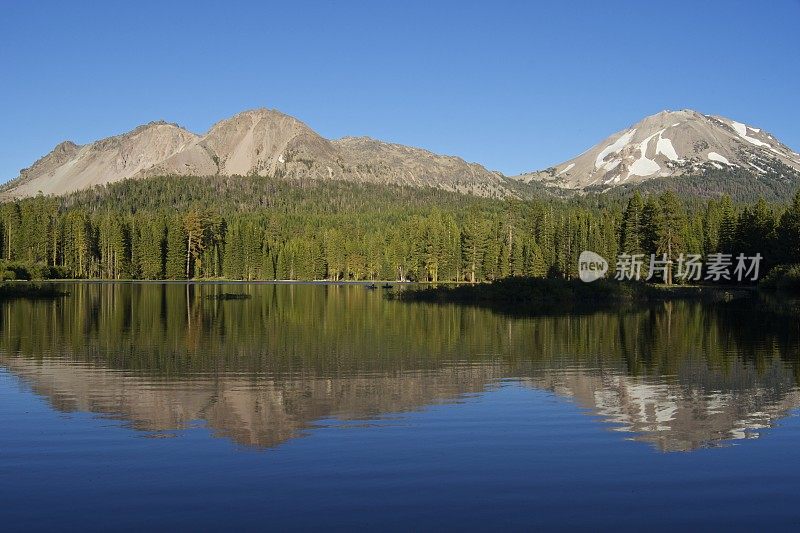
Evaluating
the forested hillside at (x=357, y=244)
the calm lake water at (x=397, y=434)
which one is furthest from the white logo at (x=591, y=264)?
the calm lake water at (x=397, y=434)

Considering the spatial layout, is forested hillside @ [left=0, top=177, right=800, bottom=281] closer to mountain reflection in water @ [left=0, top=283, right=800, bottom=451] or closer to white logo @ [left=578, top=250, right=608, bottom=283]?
white logo @ [left=578, top=250, right=608, bottom=283]

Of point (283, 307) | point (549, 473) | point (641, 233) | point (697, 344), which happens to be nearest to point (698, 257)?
point (641, 233)

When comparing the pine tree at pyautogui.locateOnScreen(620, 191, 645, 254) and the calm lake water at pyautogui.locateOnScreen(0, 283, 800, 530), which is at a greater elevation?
the pine tree at pyautogui.locateOnScreen(620, 191, 645, 254)

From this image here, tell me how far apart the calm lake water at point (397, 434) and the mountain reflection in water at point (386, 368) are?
0.13 meters

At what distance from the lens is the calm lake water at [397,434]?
11391 millimetres

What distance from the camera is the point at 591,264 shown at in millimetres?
124312

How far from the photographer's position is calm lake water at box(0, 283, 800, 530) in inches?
448

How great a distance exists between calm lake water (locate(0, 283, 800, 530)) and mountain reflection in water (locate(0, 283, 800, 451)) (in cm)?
13

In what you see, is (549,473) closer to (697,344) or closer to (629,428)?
(629,428)

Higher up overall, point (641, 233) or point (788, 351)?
point (641, 233)

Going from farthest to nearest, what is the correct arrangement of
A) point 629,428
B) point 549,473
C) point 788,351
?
1. point 788,351
2. point 629,428
3. point 549,473

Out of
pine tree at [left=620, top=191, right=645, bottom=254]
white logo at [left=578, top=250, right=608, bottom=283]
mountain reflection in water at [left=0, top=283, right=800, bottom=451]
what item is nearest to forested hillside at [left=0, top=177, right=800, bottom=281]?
pine tree at [left=620, top=191, right=645, bottom=254]

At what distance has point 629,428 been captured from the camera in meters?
16.9

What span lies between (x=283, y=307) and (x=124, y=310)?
1253 cm
